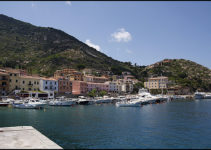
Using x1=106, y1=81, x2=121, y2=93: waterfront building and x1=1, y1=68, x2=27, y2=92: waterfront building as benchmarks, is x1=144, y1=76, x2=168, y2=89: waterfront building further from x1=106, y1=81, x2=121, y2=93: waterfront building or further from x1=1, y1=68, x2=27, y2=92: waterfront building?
x1=1, y1=68, x2=27, y2=92: waterfront building

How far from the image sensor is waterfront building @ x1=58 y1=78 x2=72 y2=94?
99850 millimetres

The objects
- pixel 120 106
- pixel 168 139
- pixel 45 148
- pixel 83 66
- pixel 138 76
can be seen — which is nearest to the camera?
pixel 45 148

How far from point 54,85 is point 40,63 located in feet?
204

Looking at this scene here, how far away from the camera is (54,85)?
96.1 m

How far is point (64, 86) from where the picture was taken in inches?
4021

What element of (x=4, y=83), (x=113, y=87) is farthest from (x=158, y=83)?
(x=4, y=83)

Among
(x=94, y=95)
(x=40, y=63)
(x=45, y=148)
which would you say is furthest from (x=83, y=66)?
(x=45, y=148)

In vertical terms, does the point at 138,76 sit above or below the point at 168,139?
above

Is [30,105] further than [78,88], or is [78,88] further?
[78,88]

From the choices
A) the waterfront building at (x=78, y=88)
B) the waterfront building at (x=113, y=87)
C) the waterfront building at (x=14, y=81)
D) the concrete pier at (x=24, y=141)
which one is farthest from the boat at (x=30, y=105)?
the waterfront building at (x=113, y=87)

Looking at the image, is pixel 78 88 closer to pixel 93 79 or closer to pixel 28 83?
pixel 93 79

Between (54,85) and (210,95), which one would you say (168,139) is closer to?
(54,85)

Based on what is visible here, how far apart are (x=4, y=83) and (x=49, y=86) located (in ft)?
64.3

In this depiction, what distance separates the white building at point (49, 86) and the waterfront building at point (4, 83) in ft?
47.9
